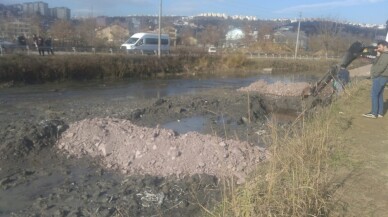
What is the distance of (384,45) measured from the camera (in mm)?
8883

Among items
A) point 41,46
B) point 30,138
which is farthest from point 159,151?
point 41,46

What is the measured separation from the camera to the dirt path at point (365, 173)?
473cm

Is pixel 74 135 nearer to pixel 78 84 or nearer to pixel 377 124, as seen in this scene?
pixel 377 124

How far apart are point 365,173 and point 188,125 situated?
7.82m

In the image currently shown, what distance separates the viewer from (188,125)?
1316 cm

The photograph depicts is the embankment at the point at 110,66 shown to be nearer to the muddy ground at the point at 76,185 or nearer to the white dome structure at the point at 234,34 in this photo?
the muddy ground at the point at 76,185

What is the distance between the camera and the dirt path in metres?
4.73

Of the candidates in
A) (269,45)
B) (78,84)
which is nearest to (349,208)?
(78,84)

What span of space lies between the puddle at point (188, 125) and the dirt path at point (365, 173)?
16.2 ft

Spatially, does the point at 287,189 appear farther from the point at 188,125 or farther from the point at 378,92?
the point at 188,125

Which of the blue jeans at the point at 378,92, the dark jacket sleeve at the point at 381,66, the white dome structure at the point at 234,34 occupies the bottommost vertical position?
the blue jeans at the point at 378,92

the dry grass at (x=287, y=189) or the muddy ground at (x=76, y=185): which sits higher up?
the dry grass at (x=287, y=189)

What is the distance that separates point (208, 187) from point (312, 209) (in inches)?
120

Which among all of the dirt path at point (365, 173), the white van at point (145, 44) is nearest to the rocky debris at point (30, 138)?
the dirt path at point (365, 173)
